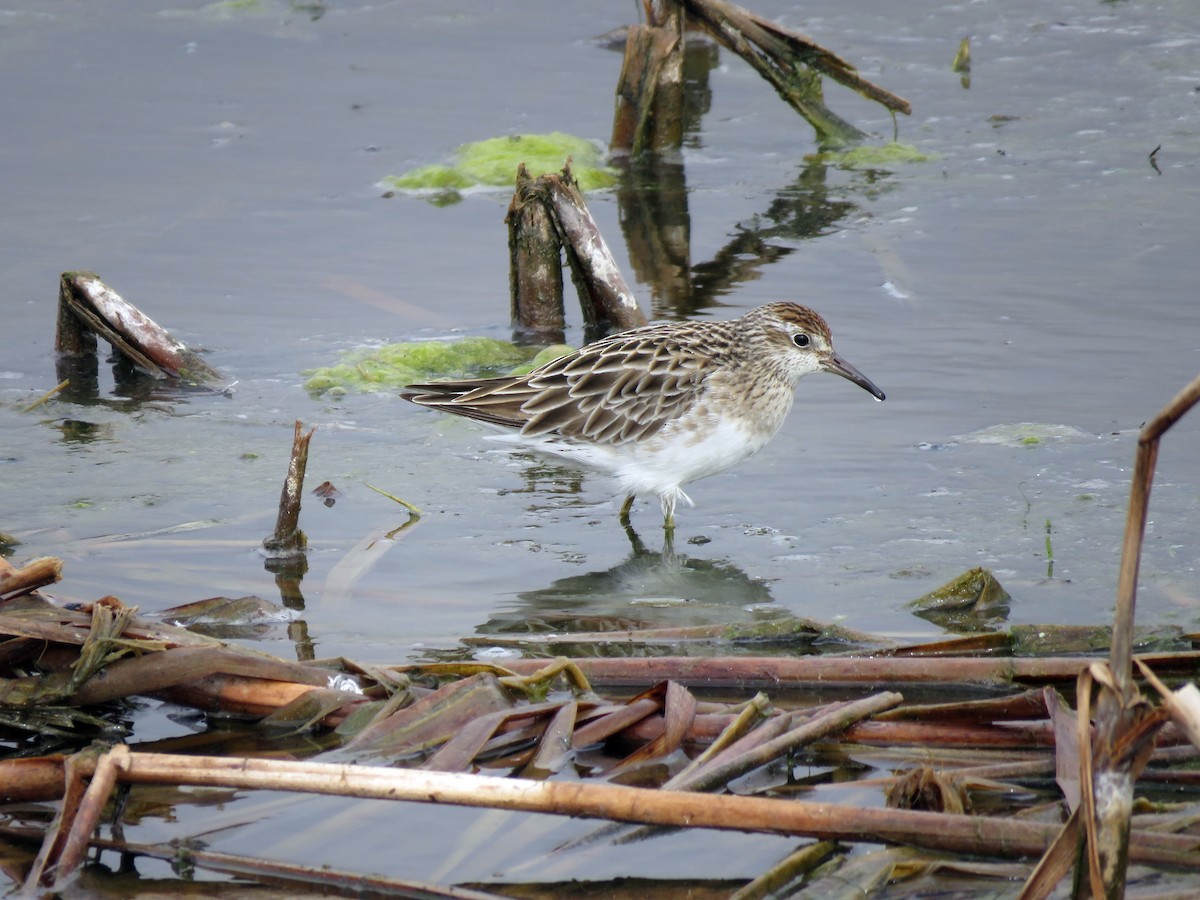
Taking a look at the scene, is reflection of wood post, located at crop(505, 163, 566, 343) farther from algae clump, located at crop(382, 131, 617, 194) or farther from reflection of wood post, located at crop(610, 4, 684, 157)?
reflection of wood post, located at crop(610, 4, 684, 157)

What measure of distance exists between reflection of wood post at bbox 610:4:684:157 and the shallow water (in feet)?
1.21

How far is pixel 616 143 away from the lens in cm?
1234

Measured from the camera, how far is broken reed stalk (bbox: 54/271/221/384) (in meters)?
8.64

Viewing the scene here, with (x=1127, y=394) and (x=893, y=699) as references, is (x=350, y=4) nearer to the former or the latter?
(x=1127, y=394)

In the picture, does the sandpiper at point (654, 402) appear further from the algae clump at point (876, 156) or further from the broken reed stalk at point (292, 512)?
the algae clump at point (876, 156)

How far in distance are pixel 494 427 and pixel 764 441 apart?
57.5 inches

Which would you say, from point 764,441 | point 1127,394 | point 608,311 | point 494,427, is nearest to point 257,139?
point 608,311

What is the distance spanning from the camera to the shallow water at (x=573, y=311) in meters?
6.57

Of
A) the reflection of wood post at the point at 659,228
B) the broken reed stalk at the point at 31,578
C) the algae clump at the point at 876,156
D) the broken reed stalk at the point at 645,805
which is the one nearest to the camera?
the broken reed stalk at the point at 645,805

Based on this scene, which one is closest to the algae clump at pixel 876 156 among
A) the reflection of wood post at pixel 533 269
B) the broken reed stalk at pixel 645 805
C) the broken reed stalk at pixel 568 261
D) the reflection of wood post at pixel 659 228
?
the reflection of wood post at pixel 659 228

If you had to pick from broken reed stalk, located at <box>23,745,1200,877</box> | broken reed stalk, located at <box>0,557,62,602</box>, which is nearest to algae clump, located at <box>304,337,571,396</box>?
broken reed stalk, located at <box>0,557,62,602</box>

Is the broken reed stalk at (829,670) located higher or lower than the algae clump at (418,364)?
lower

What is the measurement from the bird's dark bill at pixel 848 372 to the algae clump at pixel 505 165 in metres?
4.19

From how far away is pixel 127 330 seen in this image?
8656mm
